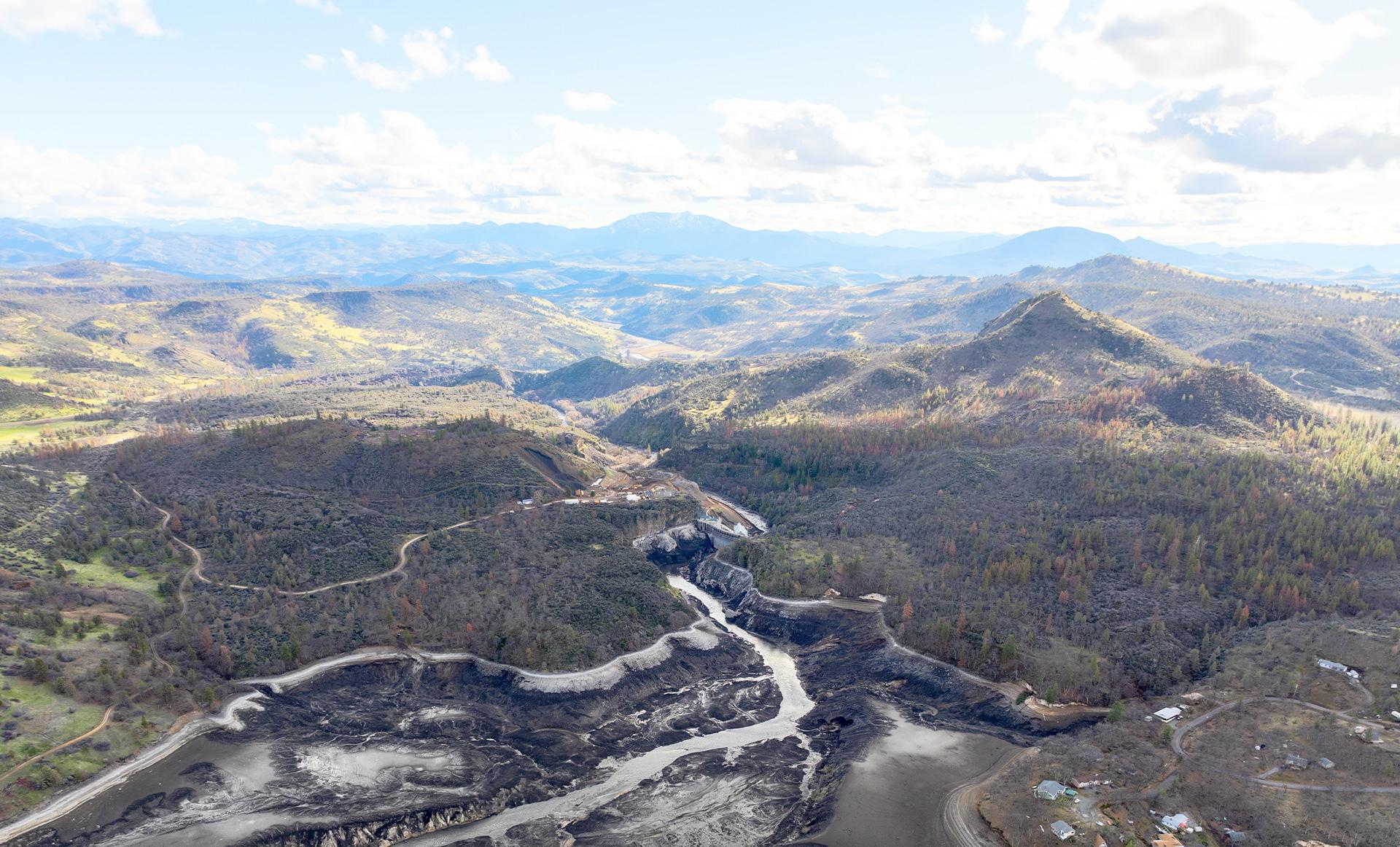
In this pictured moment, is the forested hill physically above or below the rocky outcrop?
above

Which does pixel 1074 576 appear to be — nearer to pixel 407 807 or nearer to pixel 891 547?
pixel 891 547

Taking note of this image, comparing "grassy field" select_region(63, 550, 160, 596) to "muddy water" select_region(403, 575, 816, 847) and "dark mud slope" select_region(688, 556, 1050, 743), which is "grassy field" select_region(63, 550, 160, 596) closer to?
"muddy water" select_region(403, 575, 816, 847)

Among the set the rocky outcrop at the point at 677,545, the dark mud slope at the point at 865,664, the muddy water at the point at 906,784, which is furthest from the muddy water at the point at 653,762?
the rocky outcrop at the point at 677,545

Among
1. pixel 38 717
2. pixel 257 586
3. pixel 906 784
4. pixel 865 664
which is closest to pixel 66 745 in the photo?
pixel 38 717

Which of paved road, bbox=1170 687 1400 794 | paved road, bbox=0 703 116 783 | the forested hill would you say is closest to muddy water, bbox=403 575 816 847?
the forested hill

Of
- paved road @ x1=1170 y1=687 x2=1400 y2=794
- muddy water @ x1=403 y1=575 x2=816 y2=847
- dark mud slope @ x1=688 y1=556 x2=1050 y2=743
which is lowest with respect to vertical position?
muddy water @ x1=403 y1=575 x2=816 y2=847

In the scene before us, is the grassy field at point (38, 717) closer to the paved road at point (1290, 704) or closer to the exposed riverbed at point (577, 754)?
the exposed riverbed at point (577, 754)

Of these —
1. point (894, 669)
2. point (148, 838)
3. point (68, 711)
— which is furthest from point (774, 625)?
point (68, 711)
